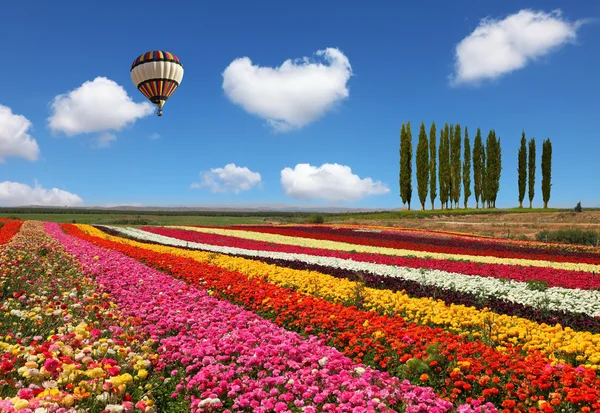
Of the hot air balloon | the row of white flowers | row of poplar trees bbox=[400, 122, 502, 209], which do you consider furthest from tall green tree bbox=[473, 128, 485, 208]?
the row of white flowers

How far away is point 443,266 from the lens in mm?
14922

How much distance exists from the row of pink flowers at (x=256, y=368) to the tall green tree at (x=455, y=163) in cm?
6652

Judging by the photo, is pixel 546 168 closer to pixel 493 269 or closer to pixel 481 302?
pixel 493 269

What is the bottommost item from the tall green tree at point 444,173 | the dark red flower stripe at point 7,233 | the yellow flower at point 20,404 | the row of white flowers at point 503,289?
the row of white flowers at point 503,289

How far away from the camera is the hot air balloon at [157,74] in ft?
88.5

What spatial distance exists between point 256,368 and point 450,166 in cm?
6830

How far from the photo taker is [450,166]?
68750 mm

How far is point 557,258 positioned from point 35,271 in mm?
19229

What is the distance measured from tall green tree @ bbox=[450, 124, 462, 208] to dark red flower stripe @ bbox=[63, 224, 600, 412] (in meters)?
65.5

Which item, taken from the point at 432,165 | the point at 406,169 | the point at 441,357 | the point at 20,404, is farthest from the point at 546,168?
the point at 20,404

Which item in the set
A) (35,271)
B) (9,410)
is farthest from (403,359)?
(35,271)

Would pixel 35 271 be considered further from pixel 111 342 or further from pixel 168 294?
pixel 111 342

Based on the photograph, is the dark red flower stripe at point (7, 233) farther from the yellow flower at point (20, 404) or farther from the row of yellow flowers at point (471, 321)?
the yellow flower at point (20, 404)

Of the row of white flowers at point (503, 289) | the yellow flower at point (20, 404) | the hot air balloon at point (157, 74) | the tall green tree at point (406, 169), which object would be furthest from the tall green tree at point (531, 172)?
the yellow flower at point (20, 404)
